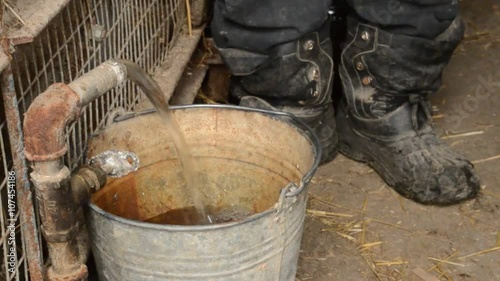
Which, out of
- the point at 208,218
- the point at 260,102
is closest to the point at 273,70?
the point at 260,102

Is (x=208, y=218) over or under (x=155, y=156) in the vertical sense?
under

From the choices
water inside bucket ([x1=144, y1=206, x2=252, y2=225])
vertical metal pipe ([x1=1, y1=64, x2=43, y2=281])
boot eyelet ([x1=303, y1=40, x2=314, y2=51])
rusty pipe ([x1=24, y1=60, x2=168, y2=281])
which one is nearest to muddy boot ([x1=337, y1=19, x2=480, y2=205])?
boot eyelet ([x1=303, y1=40, x2=314, y2=51])

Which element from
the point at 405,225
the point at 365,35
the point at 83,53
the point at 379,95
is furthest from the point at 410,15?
the point at 83,53

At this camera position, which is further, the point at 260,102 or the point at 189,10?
the point at 189,10

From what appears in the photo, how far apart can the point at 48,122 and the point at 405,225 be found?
113 centimetres

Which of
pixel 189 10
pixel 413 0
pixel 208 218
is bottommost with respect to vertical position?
pixel 208 218

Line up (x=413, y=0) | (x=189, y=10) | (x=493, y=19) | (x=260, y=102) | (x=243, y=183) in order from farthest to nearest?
(x=493, y=19) → (x=189, y=10) → (x=260, y=102) → (x=413, y=0) → (x=243, y=183)

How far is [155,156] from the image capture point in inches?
72.8

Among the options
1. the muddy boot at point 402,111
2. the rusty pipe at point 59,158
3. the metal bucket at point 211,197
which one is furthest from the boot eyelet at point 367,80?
the rusty pipe at point 59,158

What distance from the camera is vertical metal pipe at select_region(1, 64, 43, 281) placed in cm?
139

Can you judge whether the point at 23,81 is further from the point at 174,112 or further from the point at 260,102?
the point at 260,102

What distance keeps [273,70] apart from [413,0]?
40 cm

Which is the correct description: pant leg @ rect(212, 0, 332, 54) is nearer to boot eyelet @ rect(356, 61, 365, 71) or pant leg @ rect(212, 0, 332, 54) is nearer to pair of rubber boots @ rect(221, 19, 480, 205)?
pair of rubber boots @ rect(221, 19, 480, 205)

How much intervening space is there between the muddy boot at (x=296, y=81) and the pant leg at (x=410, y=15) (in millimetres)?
146
